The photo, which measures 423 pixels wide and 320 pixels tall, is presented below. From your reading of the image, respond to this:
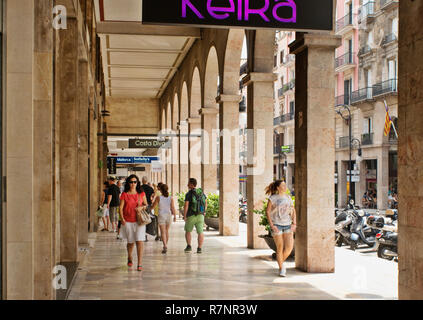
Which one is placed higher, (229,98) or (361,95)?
(361,95)

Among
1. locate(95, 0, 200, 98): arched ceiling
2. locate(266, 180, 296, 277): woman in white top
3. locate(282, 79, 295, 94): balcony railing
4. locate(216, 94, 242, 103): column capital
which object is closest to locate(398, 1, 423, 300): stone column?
locate(266, 180, 296, 277): woman in white top

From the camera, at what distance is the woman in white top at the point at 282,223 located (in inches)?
380

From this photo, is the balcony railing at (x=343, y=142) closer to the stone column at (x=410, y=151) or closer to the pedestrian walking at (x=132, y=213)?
the pedestrian walking at (x=132, y=213)

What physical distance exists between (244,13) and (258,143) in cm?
647

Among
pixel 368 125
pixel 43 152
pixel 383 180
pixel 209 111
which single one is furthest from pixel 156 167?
pixel 43 152

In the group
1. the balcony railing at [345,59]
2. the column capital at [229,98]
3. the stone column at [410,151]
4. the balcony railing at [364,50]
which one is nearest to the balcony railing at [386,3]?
the balcony railing at [364,50]

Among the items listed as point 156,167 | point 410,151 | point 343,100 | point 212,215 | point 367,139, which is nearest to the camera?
point 410,151

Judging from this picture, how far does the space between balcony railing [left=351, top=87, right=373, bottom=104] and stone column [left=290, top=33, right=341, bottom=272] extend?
30891 mm

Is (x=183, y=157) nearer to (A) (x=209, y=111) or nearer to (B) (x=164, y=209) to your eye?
(A) (x=209, y=111)

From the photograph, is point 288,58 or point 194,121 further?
point 288,58

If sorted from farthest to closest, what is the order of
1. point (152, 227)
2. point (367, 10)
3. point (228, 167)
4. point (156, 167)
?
point (367, 10) → point (156, 167) → point (228, 167) → point (152, 227)

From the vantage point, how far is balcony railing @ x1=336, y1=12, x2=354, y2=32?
4206 centimetres

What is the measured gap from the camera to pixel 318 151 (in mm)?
10172

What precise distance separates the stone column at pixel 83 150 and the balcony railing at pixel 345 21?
32.3 metres
